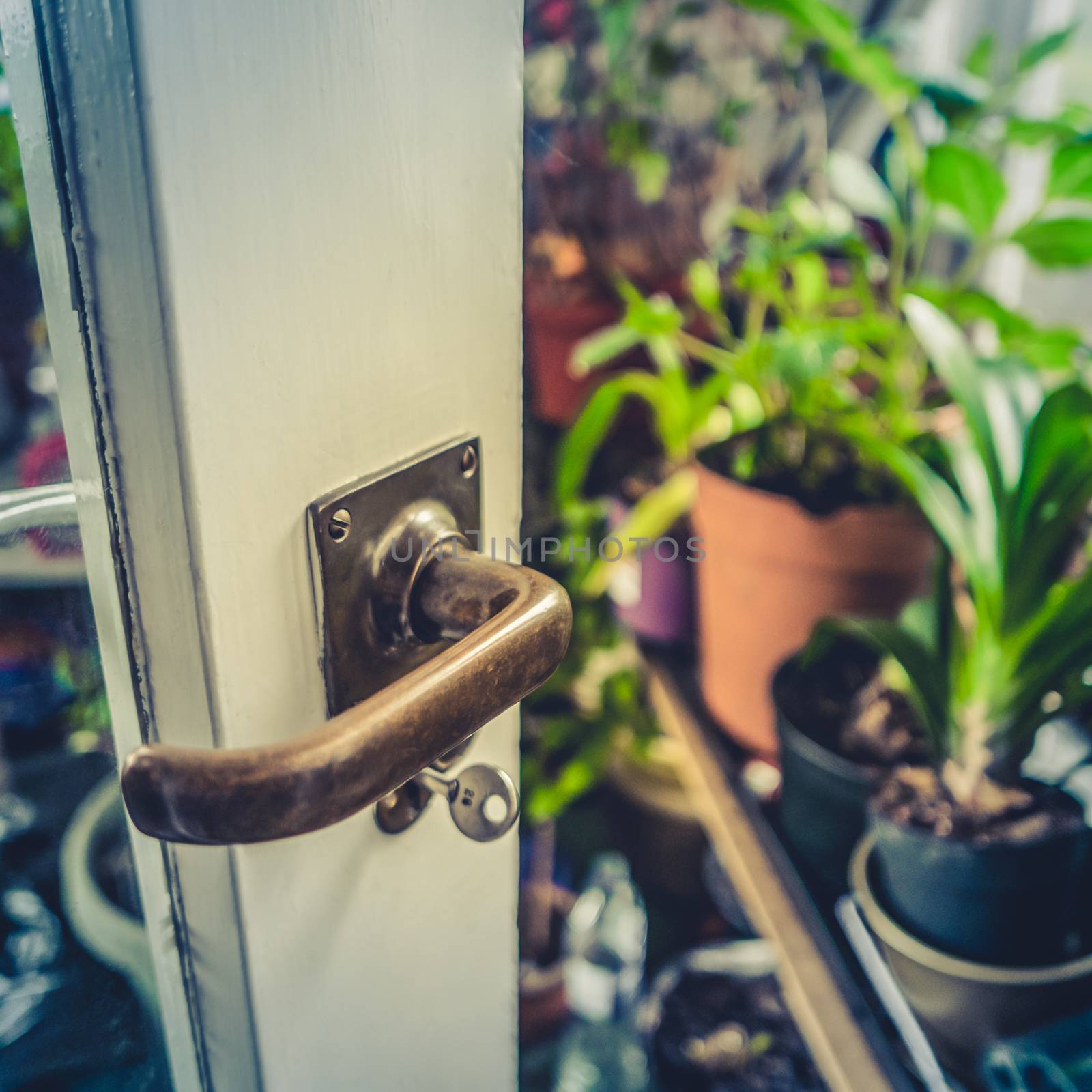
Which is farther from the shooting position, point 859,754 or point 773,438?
point 773,438

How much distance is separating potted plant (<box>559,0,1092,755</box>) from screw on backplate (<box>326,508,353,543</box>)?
36cm

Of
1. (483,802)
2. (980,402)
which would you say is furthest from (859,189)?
(483,802)

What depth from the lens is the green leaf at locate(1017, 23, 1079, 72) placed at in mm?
600

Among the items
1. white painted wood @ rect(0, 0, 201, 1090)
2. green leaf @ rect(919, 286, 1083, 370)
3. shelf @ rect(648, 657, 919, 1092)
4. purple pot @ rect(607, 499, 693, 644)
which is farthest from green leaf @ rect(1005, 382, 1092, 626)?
white painted wood @ rect(0, 0, 201, 1090)

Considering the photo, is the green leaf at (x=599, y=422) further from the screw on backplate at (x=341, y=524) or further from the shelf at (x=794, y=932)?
the screw on backplate at (x=341, y=524)

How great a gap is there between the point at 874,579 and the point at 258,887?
0.47m

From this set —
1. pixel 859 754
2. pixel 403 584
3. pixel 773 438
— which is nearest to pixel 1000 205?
pixel 773 438

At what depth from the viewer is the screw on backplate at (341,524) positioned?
21 cm

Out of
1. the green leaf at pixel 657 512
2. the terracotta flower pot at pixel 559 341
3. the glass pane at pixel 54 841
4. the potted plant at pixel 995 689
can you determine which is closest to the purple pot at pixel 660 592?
the green leaf at pixel 657 512

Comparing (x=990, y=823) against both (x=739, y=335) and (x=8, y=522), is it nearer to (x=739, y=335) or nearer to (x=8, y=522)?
(x=8, y=522)

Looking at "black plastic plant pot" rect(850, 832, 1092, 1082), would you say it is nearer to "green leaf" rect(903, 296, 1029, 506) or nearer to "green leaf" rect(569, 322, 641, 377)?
"green leaf" rect(903, 296, 1029, 506)

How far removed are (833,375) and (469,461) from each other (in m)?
0.47

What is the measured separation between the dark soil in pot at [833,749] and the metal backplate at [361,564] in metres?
0.36

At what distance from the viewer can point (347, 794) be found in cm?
18
